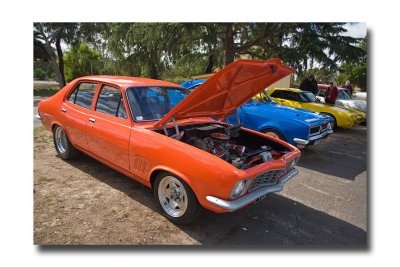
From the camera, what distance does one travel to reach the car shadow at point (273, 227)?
9.91 feet

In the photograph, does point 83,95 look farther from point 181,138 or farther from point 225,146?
point 225,146

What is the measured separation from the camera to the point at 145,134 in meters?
3.25

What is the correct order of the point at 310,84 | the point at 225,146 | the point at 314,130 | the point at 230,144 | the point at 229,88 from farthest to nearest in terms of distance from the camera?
the point at 310,84, the point at 314,130, the point at 230,144, the point at 225,146, the point at 229,88

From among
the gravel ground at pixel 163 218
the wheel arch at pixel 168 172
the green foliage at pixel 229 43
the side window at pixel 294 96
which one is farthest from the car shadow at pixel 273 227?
the side window at pixel 294 96

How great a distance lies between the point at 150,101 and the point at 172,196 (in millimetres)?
1331

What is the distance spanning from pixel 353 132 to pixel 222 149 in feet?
24.9

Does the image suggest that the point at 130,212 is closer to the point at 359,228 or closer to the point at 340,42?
the point at 359,228

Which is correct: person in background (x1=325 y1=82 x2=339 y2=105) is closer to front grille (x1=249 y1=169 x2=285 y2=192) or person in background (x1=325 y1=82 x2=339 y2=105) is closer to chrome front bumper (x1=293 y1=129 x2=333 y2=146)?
chrome front bumper (x1=293 y1=129 x2=333 y2=146)

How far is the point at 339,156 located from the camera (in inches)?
250

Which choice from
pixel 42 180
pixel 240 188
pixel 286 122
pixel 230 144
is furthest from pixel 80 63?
pixel 240 188

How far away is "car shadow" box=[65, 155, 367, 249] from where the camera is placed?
3020 mm

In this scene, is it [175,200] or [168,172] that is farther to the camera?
[175,200]

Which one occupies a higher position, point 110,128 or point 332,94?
point 332,94

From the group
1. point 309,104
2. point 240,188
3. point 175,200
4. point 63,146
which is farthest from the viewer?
point 309,104
